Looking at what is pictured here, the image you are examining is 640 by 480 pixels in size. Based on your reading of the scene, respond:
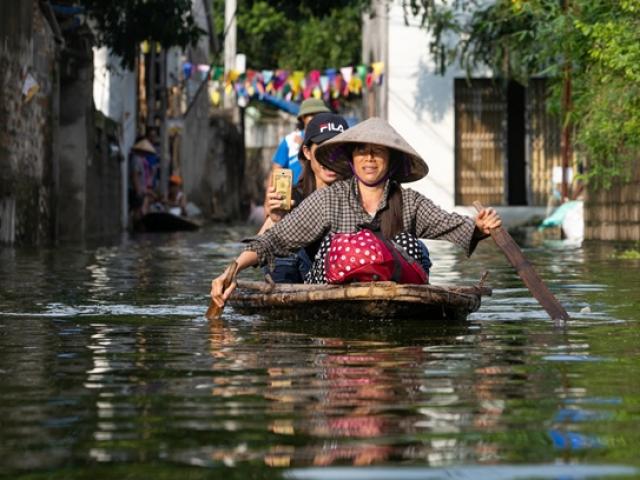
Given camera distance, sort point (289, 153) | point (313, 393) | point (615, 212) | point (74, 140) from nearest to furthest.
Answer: point (313, 393)
point (289, 153)
point (615, 212)
point (74, 140)

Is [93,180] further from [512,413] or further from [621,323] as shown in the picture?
[512,413]

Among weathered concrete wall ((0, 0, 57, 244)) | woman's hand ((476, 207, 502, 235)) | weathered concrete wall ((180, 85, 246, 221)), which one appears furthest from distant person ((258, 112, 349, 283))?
weathered concrete wall ((180, 85, 246, 221))

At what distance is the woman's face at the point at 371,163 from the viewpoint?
378 inches

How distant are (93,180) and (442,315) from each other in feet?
60.5

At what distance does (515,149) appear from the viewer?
109 feet

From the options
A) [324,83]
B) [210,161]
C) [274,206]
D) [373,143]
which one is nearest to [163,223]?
[324,83]

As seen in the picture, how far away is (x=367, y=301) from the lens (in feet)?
29.0

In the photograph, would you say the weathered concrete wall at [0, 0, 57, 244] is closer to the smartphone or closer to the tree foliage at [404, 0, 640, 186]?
the tree foliage at [404, 0, 640, 186]

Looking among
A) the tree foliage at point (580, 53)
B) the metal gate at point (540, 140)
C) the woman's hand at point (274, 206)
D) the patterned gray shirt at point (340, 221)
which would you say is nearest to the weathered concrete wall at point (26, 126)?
the tree foliage at point (580, 53)

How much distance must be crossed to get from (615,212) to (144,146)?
513 inches

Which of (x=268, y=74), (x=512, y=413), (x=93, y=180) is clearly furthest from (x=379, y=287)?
(x=268, y=74)

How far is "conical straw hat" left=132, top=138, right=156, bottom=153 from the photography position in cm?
3403

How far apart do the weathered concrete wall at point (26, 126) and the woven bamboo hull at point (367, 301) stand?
37.0 ft

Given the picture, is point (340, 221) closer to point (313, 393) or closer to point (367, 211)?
point (367, 211)
